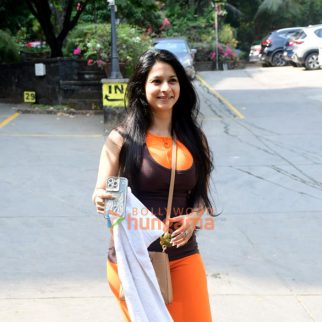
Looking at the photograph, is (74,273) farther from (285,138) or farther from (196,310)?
(285,138)

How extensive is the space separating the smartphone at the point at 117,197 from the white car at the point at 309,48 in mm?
23096

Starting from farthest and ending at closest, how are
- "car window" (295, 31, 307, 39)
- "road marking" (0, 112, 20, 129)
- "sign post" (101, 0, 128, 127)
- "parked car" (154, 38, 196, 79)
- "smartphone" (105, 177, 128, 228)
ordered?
"car window" (295, 31, 307, 39)
"parked car" (154, 38, 196, 79)
"road marking" (0, 112, 20, 129)
"sign post" (101, 0, 128, 127)
"smartphone" (105, 177, 128, 228)

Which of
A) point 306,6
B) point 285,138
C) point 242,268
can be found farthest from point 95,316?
point 306,6

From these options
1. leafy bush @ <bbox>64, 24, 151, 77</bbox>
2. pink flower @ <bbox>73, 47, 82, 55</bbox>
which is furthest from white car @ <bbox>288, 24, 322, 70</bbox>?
pink flower @ <bbox>73, 47, 82, 55</bbox>

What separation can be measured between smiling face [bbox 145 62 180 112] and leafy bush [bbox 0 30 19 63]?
50.0 ft

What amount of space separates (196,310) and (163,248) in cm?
30

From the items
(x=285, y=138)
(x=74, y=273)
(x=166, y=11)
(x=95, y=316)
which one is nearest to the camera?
(x=95, y=316)

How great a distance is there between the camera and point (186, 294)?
110 inches

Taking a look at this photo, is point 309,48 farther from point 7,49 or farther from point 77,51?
point 7,49

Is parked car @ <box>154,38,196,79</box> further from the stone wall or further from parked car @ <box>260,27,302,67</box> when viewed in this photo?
parked car @ <box>260,27,302,67</box>

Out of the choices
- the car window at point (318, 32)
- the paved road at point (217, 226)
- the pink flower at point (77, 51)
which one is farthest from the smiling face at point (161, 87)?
the car window at point (318, 32)

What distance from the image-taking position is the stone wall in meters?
15.2

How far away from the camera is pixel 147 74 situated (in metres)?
2.97

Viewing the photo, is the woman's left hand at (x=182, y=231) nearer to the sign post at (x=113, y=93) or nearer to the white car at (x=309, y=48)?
the sign post at (x=113, y=93)
